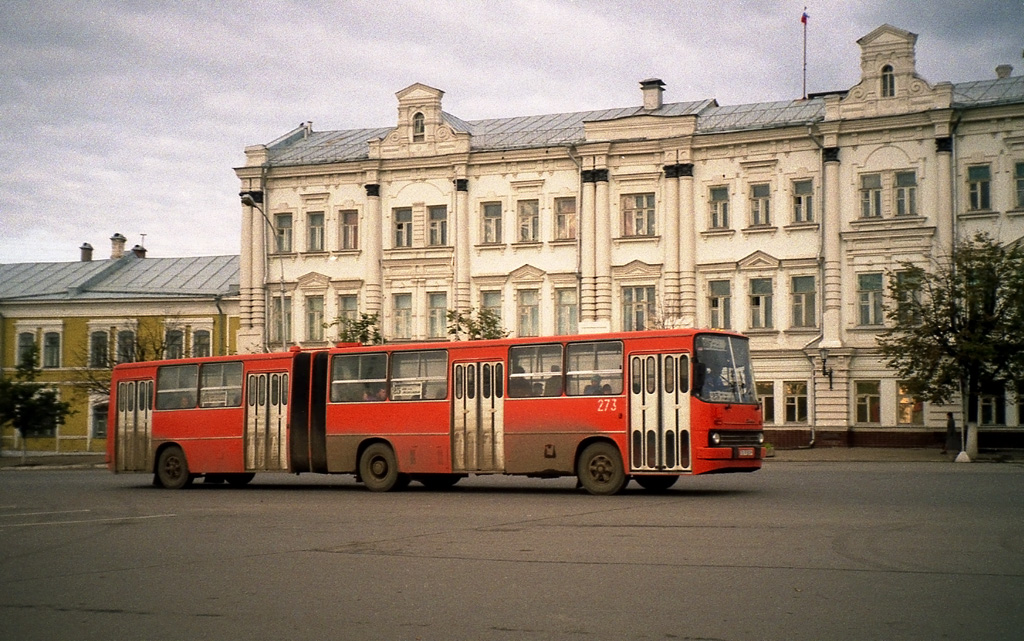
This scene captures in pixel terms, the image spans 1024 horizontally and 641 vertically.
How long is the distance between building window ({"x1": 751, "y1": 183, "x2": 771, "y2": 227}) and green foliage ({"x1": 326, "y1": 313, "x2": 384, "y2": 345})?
1566 centimetres

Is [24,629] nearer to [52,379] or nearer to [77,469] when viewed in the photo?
[77,469]

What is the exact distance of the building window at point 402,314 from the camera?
2024 inches

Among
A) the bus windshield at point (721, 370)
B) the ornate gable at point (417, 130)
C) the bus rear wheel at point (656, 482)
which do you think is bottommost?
the bus rear wheel at point (656, 482)

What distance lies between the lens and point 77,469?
43719mm

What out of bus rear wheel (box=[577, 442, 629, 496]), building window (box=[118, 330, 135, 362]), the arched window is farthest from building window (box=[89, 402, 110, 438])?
bus rear wheel (box=[577, 442, 629, 496])

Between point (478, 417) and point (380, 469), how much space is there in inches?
104

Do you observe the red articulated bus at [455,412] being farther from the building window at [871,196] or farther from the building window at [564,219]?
the building window at [871,196]

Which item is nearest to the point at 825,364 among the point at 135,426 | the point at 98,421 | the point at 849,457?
the point at 849,457

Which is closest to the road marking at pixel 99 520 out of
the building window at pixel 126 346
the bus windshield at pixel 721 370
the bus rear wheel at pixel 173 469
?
the bus rear wheel at pixel 173 469

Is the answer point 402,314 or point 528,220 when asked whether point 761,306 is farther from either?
point 402,314

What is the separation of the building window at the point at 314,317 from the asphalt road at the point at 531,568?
31948 mm

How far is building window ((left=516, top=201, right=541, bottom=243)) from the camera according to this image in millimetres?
49531

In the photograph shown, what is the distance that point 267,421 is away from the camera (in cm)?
2561

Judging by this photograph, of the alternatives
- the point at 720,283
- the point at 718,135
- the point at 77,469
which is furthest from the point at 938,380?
the point at 77,469
